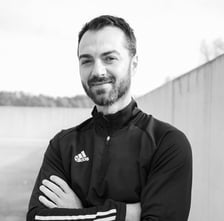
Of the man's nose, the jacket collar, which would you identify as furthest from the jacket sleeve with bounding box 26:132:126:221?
the man's nose

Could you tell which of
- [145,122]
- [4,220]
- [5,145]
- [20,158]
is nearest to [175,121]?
[145,122]

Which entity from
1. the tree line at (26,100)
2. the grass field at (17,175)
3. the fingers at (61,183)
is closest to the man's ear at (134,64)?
the fingers at (61,183)

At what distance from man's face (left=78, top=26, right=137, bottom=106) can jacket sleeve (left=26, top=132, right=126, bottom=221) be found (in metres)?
0.23

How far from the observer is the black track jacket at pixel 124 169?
0.89 metres

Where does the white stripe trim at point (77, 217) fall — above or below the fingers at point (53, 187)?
below

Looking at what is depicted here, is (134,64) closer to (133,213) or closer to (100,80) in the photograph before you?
(100,80)

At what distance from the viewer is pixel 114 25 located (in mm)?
992

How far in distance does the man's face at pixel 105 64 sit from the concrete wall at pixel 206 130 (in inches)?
32.0

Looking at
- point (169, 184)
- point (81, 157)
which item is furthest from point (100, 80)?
point (169, 184)

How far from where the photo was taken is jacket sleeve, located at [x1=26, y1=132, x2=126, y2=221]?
89 centimetres

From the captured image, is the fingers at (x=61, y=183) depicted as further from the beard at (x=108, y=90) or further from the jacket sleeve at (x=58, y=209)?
the beard at (x=108, y=90)

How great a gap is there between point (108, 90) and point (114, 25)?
0.19 metres

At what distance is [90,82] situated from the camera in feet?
3.20

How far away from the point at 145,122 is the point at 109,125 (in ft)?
→ 0.36
